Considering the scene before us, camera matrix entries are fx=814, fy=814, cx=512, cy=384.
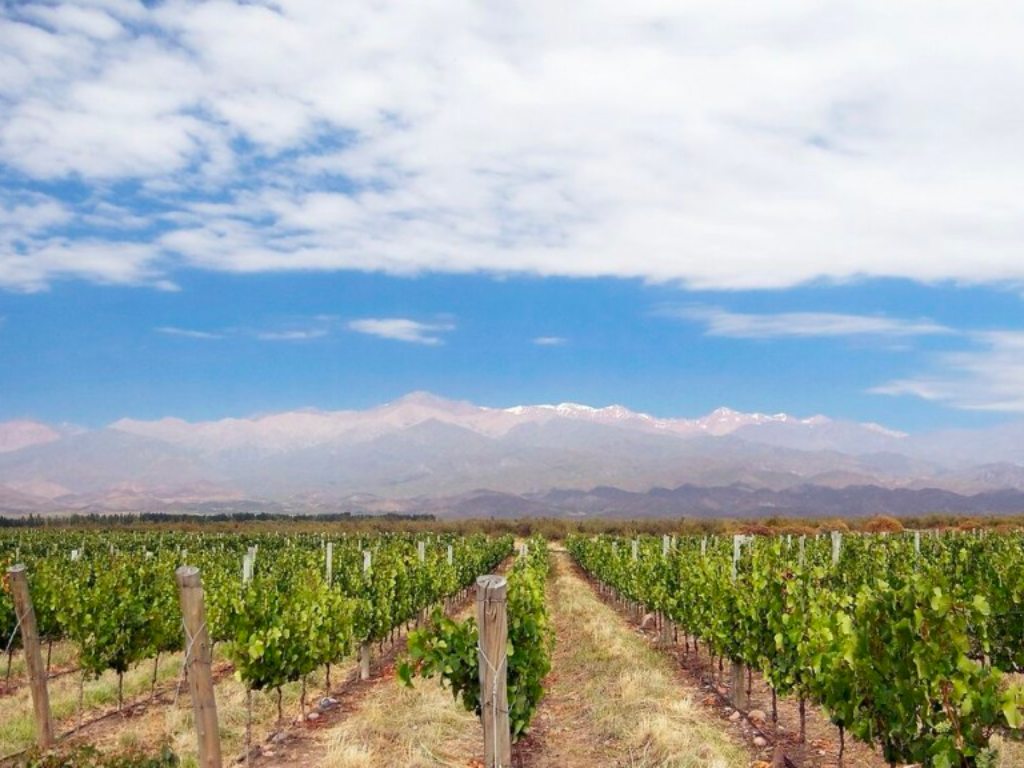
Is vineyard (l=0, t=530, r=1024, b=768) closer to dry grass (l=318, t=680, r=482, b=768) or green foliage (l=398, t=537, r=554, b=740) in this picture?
green foliage (l=398, t=537, r=554, b=740)

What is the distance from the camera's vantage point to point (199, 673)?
7.00 metres

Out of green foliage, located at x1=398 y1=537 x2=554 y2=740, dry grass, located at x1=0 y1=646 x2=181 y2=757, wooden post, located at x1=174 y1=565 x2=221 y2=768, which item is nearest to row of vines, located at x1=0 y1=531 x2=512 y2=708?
dry grass, located at x1=0 y1=646 x2=181 y2=757

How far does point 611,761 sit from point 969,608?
14.3 feet

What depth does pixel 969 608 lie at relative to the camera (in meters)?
6.92

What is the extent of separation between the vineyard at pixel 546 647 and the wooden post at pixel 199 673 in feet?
0.24

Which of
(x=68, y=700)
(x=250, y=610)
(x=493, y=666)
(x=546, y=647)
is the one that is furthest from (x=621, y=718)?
(x=68, y=700)

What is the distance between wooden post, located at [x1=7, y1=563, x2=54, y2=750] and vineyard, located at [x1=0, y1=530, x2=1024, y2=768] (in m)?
0.19

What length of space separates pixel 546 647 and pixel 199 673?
6.16m

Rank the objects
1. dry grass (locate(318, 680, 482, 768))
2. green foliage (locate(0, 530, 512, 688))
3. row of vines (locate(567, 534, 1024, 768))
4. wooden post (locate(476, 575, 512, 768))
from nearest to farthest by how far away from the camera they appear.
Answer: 1. row of vines (locate(567, 534, 1024, 768))
2. wooden post (locate(476, 575, 512, 768))
3. dry grass (locate(318, 680, 482, 768))
4. green foliage (locate(0, 530, 512, 688))

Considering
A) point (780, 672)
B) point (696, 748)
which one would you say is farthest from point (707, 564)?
point (696, 748)

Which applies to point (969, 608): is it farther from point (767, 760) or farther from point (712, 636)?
point (712, 636)

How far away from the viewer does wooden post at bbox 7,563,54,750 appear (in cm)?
910

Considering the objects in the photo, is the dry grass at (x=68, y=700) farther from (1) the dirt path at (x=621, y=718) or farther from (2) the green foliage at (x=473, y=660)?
(1) the dirt path at (x=621, y=718)

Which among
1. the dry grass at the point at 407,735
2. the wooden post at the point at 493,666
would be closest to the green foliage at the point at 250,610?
the dry grass at the point at 407,735
